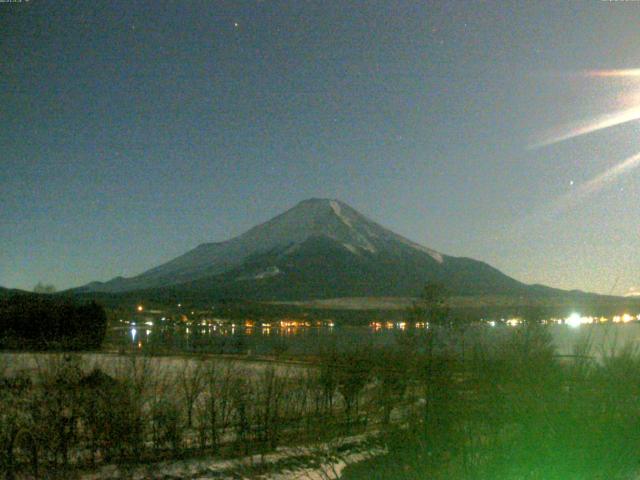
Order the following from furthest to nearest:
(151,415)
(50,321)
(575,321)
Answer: (50,321) < (151,415) < (575,321)

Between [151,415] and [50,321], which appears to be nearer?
[151,415]

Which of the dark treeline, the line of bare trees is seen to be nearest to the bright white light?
the line of bare trees

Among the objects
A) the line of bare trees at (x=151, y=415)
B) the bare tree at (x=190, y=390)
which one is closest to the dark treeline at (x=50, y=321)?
the bare tree at (x=190, y=390)

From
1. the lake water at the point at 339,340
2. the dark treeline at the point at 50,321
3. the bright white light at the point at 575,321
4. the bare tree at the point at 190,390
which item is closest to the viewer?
the lake water at the point at 339,340

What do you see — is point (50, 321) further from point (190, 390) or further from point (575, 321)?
point (575, 321)

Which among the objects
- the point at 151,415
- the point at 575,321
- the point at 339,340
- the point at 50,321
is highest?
the point at 575,321

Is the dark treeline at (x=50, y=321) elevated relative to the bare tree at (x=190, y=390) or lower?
elevated

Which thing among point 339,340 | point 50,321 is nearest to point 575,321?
point 339,340

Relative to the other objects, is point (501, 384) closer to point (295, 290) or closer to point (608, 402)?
point (608, 402)

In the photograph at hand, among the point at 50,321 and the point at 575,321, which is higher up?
the point at 575,321

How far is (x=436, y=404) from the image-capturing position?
21.3 feet

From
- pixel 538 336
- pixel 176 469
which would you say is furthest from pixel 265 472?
pixel 538 336

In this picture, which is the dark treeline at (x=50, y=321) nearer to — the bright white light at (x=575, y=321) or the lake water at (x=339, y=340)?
the lake water at (x=339, y=340)

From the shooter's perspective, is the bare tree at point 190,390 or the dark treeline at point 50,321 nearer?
the bare tree at point 190,390
